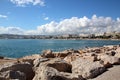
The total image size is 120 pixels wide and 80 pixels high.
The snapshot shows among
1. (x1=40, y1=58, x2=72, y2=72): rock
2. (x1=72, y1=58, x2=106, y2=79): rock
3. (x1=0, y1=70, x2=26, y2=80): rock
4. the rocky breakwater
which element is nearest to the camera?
(x1=0, y1=70, x2=26, y2=80): rock

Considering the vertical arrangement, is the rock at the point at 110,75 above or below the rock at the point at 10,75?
below

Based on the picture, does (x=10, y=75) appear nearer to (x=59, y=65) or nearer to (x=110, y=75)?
(x=59, y=65)

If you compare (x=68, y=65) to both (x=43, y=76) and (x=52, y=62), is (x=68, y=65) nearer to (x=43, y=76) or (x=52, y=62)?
(x=52, y=62)

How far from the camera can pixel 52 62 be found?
13586 millimetres

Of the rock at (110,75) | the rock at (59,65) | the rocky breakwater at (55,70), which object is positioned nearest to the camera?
the rocky breakwater at (55,70)

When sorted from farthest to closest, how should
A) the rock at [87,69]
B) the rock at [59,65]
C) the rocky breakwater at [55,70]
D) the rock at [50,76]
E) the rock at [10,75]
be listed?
the rock at [59,65] → the rock at [87,69] → the rocky breakwater at [55,70] → the rock at [50,76] → the rock at [10,75]

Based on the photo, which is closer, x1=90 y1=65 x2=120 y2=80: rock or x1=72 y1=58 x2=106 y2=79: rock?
x1=90 y1=65 x2=120 y2=80: rock

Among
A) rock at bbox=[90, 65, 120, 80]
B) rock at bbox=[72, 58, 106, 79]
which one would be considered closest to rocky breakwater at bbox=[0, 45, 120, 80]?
rock at bbox=[72, 58, 106, 79]

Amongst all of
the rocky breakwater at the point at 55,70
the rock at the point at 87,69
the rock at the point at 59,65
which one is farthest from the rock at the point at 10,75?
the rock at the point at 87,69

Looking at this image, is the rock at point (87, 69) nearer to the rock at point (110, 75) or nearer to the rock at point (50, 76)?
the rock at point (110, 75)

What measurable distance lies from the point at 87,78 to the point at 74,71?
112cm

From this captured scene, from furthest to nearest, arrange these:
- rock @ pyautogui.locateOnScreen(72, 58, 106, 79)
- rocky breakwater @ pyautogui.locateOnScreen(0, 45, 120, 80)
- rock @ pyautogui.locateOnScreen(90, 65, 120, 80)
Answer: rock @ pyautogui.locateOnScreen(72, 58, 106, 79), rock @ pyautogui.locateOnScreen(90, 65, 120, 80), rocky breakwater @ pyautogui.locateOnScreen(0, 45, 120, 80)

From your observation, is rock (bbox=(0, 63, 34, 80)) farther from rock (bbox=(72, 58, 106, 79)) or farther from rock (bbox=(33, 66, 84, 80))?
rock (bbox=(72, 58, 106, 79))

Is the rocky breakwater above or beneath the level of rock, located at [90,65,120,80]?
above
